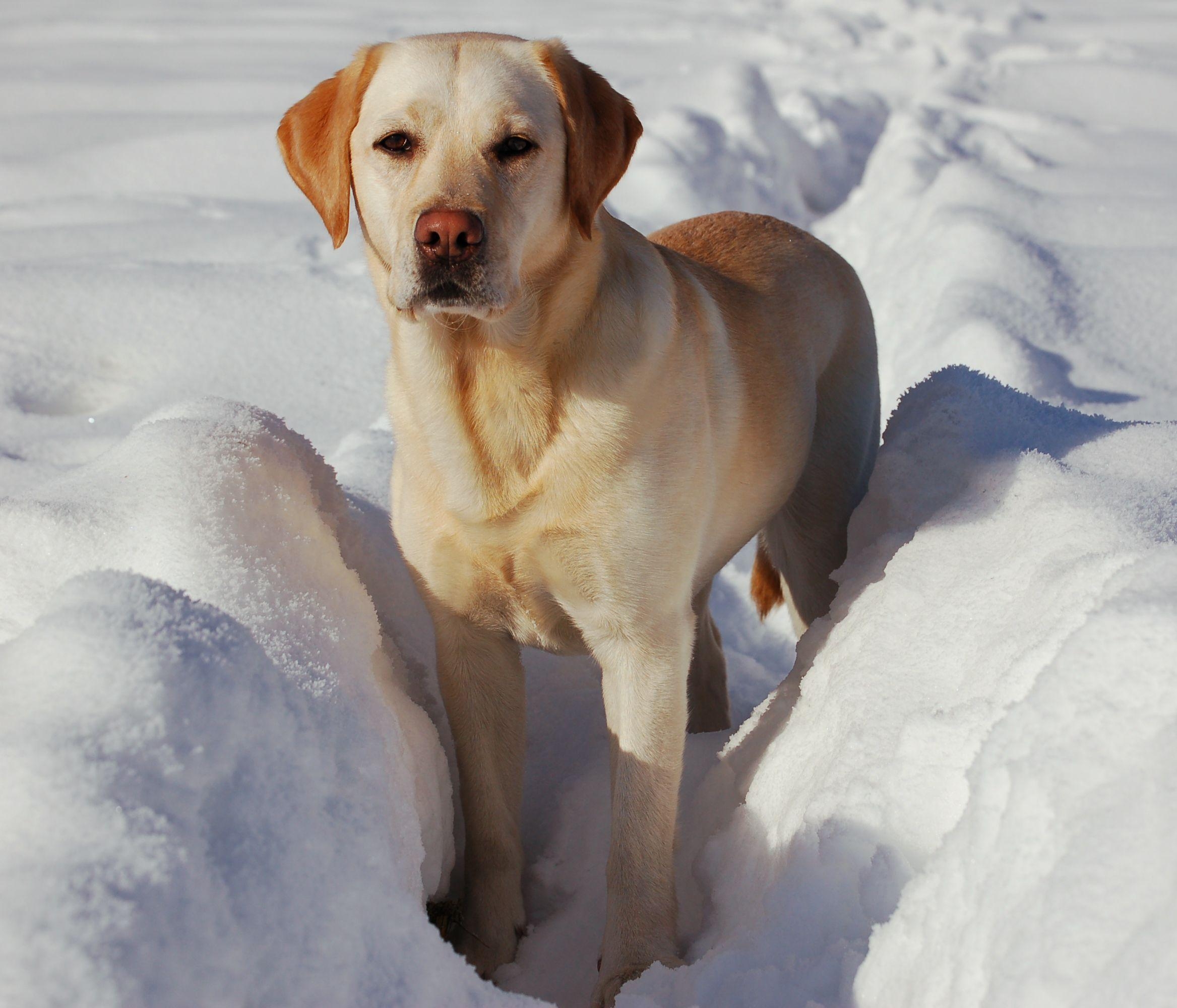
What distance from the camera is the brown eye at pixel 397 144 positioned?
1813 millimetres

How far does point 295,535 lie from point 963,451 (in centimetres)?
→ 139

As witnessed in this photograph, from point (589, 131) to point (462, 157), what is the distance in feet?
0.81

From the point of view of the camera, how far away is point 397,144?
1819 mm

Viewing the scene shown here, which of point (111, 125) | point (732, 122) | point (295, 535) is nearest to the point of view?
point (295, 535)

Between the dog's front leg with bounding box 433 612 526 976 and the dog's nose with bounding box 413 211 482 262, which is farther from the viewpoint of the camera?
the dog's front leg with bounding box 433 612 526 976

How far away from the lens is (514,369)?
1.85 metres

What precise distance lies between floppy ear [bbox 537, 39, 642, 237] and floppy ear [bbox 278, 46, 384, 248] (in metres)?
0.33

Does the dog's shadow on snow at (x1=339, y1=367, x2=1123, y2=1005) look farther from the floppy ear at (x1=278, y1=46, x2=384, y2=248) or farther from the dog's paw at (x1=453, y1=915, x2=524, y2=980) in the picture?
the floppy ear at (x1=278, y1=46, x2=384, y2=248)

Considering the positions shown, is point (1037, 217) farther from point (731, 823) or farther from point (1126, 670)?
point (1126, 670)

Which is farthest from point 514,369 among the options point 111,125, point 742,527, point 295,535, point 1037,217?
point 111,125

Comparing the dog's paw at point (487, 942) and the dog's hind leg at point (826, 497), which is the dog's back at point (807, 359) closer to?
the dog's hind leg at point (826, 497)

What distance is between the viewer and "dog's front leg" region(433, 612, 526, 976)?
2.06 metres

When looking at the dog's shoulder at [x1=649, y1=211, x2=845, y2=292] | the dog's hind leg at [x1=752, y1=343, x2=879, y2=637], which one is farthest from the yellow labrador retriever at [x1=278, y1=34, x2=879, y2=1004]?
the dog's hind leg at [x1=752, y1=343, x2=879, y2=637]

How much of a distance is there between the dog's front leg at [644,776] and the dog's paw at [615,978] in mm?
14
